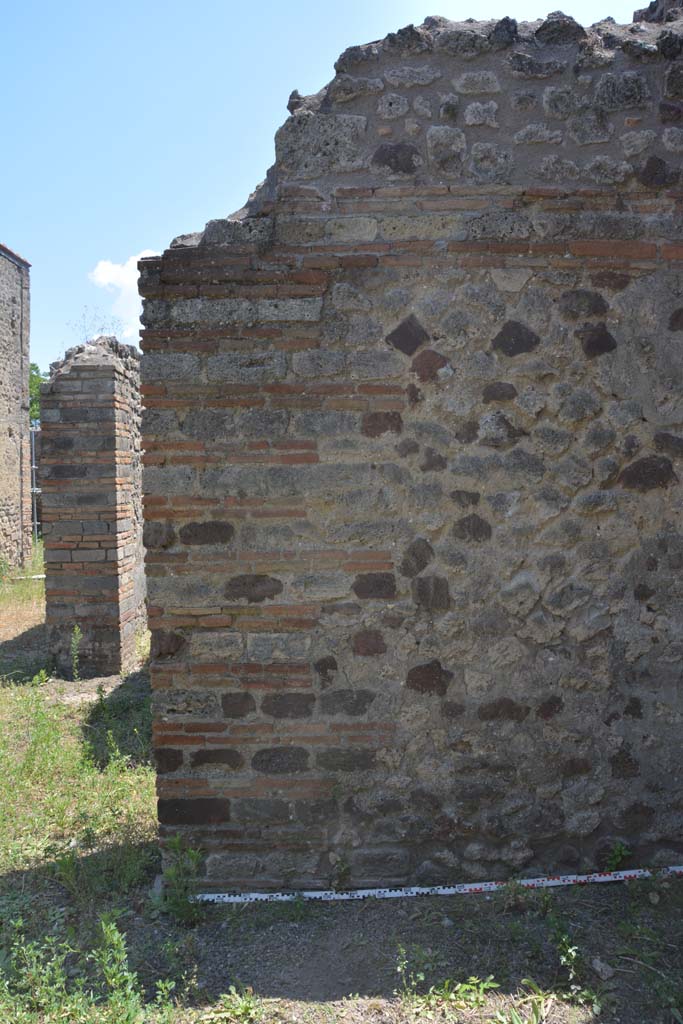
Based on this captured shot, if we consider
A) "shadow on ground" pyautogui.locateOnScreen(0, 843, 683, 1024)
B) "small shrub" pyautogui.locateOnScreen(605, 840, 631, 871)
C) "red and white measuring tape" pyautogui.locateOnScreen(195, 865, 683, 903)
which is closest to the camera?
"shadow on ground" pyautogui.locateOnScreen(0, 843, 683, 1024)

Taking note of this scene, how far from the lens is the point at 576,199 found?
3.49 metres

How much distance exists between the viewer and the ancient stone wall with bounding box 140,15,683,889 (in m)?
3.48

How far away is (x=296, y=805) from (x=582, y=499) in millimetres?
1843

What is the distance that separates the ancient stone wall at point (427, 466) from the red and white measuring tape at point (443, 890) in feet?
0.18

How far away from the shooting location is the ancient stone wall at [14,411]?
48.9 feet

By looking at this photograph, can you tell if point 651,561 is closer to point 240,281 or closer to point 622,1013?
point 622,1013

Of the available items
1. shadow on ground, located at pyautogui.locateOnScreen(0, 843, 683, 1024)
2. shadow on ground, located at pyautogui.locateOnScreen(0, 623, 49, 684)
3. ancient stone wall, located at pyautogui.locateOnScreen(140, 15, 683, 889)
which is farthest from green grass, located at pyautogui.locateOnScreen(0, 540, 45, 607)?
ancient stone wall, located at pyautogui.locateOnScreen(140, 15, 683, 889)

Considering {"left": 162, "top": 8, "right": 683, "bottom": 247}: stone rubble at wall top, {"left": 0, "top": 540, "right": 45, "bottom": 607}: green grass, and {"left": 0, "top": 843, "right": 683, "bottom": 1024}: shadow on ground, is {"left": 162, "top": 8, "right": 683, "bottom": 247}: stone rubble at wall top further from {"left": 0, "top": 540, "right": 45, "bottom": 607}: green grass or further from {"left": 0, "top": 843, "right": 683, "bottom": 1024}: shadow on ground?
{"left": 0, "top": 540, "right": 45, "bottom": 607}: green grass

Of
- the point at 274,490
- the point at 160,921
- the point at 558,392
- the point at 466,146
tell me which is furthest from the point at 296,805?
the point at 466,146

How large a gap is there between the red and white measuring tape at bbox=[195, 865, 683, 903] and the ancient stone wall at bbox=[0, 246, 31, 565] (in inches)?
499

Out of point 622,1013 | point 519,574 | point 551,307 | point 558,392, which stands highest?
point 551,307

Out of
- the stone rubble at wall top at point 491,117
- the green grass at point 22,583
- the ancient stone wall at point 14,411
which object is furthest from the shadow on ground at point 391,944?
the ancient stone wall at point 14,411

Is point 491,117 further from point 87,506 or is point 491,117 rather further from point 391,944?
point 87,506

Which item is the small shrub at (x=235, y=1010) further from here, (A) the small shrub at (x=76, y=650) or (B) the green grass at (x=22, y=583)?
(B) the green grass at (x=22, y=583)
